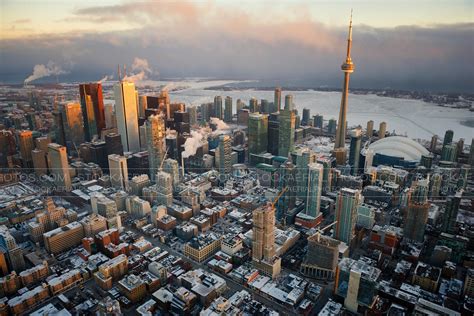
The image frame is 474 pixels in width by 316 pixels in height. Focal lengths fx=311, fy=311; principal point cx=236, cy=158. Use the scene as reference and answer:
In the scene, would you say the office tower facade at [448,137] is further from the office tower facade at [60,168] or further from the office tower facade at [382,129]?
the office tower facade at [60,168]

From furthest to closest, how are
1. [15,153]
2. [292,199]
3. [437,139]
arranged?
1. [437,139]
2. [15,153]
3. [292,199]

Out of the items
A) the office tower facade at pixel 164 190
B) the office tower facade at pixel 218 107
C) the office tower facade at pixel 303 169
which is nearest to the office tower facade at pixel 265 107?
the office tower facade at pixel 218 107

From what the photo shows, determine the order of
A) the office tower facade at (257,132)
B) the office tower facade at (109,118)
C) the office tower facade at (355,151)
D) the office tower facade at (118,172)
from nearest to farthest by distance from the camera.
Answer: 1. the office tower facade at (118,172)
2. the office tower facade at (355,151)
3. the office tower facade at (257,132)
4. the office tower facade at (109,118)

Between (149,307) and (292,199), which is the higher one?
(292,199)

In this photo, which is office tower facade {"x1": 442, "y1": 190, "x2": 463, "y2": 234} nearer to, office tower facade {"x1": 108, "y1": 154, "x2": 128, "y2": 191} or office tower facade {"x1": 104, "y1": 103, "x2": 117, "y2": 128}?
office tower facade {"x1": 108, "y1": 154, "x2": 128, "y2": 191}

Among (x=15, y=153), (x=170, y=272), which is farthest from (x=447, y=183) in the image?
(x=15, y=153)

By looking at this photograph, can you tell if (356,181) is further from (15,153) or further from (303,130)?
(15,153)

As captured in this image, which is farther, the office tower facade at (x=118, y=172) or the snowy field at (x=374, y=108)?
the snowy field at (x=374, y=108)
